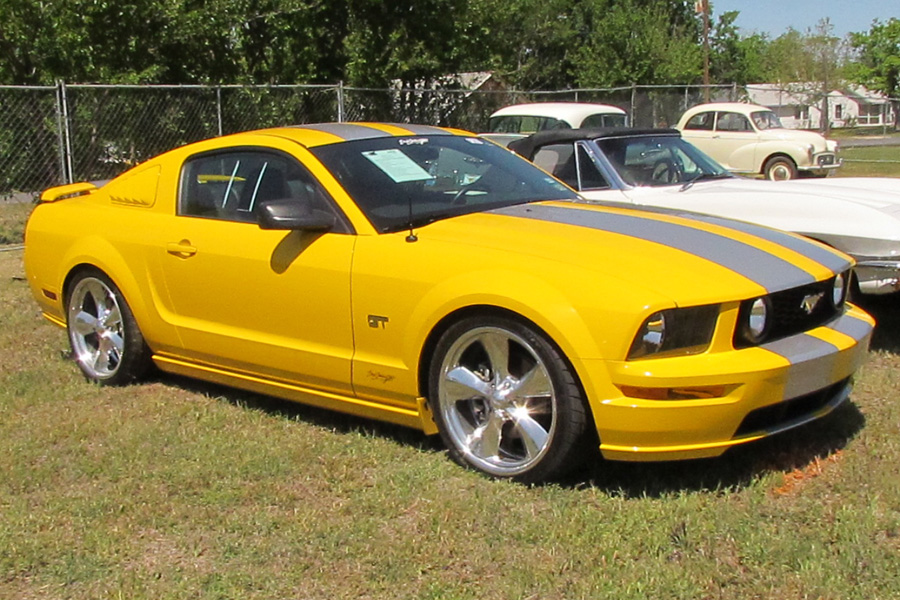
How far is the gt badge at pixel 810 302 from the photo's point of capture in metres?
4.07

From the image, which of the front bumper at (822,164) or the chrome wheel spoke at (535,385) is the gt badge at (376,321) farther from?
the front bumper at (822,164)

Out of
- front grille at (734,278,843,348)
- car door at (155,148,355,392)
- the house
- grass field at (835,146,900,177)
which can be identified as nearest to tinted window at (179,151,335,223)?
car door at (155,148,355,392)

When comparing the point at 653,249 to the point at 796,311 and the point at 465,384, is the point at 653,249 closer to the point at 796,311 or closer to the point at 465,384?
the point at 796,311

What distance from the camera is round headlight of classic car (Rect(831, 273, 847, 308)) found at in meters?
4.33

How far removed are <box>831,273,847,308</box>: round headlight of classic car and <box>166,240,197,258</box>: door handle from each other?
9.83 ft

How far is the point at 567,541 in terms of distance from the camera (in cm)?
353

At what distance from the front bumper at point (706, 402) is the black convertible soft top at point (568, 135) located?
427 centimetres

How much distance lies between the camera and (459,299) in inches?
159

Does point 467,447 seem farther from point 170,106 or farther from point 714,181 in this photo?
point 170,106

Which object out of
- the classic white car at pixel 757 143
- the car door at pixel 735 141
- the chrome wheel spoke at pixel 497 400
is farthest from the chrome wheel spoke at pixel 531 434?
the car door at pixel 735 141

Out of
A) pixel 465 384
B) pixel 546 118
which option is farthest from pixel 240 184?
pixel 546 118

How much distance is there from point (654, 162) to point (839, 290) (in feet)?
11.9

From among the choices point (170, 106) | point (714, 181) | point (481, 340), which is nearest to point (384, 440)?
point (481, 340)

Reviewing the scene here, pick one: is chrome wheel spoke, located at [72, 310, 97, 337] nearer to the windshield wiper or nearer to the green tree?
the windshield wiper
